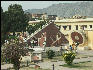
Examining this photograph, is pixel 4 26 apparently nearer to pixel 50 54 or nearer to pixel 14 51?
pixel 14 51

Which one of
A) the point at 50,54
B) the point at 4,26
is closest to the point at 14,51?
the point at 4,26

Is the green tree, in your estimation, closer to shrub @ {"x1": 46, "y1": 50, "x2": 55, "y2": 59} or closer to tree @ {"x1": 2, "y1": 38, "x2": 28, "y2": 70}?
tree @ {"x1": 2, "y1": 38, "x2": 28, "y2": 70}

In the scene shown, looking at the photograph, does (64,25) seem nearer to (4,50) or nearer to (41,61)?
(41,61)

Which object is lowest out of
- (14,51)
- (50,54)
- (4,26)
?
(50,54)

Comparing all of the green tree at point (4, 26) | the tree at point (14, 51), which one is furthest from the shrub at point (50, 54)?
the green tree at point (4, 26)

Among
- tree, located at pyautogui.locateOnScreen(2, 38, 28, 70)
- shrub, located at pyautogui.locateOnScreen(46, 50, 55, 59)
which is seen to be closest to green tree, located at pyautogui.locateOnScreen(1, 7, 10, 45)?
tree, located at pyautogui.locateOnScreen(2, 38, 28, 70)

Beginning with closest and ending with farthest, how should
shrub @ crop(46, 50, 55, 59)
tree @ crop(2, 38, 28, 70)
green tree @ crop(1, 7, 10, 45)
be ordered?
green tree @ crop(1, 7, 10, 45), tree @ crop(2, 38, 28, 70), shrub @ crop(46, 50, 55, 59)

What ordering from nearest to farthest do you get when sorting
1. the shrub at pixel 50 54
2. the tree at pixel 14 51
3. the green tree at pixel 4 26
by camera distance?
the green tree at pixel 4 26 → the tree at pixel 14 51 → the shrub at pixel 50 54

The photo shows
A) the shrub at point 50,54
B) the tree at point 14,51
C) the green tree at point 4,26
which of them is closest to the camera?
the green tree at point 4,26

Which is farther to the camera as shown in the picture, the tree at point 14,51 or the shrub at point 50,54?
the shrub at point 50,54

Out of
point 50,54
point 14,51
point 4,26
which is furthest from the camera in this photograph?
point 50,54

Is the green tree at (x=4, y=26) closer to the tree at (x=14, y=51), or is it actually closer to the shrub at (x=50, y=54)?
the tree at (x=14, y=51)

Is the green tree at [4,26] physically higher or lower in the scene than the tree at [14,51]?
higher

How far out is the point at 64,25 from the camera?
2692 inches
